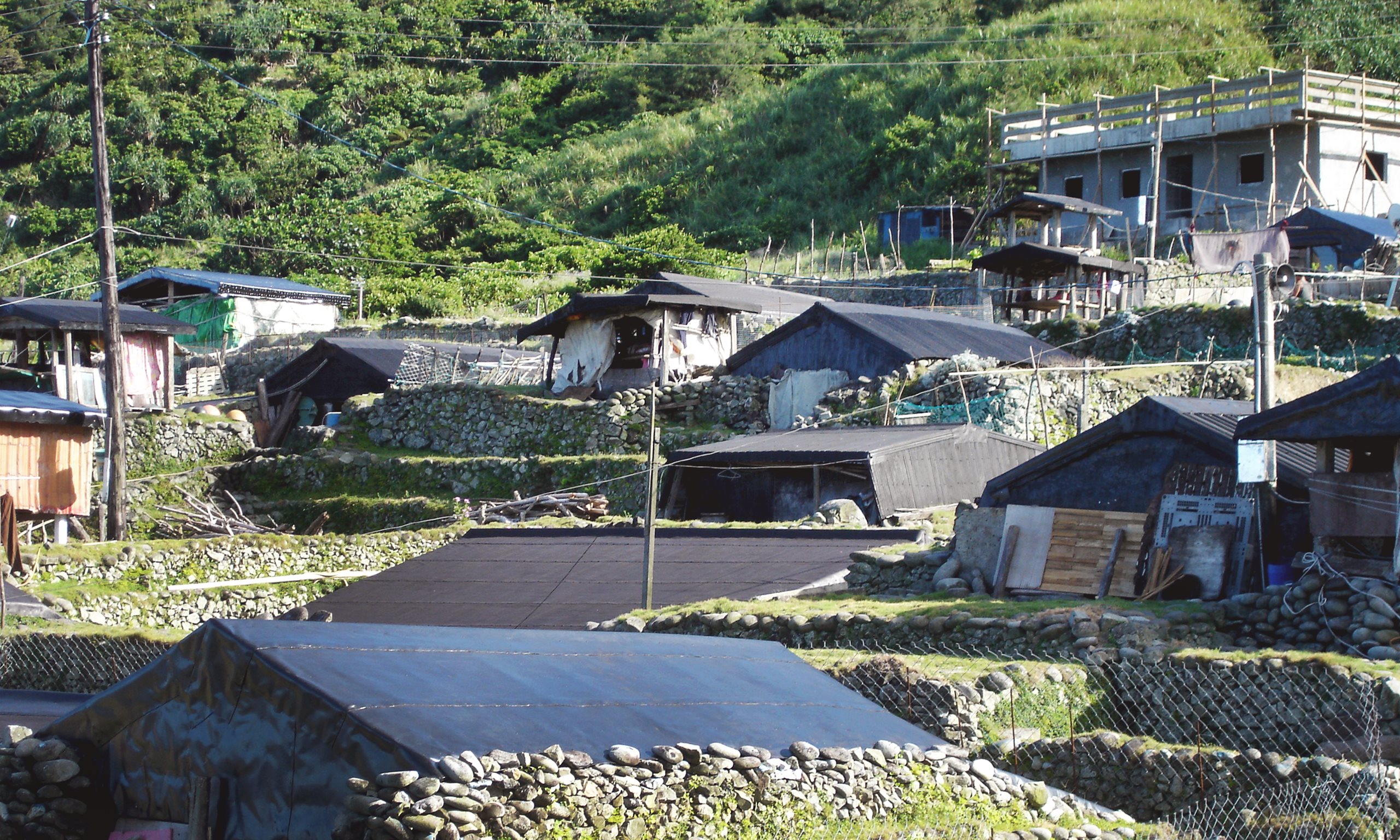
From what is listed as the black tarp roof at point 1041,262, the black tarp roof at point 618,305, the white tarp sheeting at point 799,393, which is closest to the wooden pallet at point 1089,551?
the white tarp sheeting at point 799,393

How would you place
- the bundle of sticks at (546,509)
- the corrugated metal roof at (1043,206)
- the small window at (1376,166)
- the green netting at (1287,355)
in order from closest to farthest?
the green netting at (1287,355) → the bundle of sticks at (546,509) → the corrugated metal roof at (1043,206) → the small window at (1376,166)

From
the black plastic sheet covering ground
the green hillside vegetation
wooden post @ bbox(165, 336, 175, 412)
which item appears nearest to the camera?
the black plastic sheet covering ground

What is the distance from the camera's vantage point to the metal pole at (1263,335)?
1639cm

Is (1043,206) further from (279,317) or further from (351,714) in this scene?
(351,714)

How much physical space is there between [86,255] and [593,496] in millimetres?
51328

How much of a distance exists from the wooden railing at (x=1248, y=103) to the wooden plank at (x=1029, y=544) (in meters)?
22.8

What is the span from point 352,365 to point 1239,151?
2756cm

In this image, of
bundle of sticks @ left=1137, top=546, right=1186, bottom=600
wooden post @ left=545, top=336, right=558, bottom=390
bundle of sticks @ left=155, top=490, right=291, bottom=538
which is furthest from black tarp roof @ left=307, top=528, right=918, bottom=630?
wooden post @ left=545, top=336, right=558, bottom=390

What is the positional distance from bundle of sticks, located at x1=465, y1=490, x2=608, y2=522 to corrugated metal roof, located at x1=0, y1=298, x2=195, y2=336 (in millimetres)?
11397

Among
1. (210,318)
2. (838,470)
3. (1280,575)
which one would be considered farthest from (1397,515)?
(210,318)

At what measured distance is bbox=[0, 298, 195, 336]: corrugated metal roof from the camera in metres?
35.2

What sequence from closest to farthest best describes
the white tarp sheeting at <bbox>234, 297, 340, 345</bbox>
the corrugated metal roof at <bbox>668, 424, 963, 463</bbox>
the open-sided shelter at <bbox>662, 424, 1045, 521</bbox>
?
the open-sided shelter at <bbox>662, 424, 1045, 521</bbox>
the corrugated metal roof at <bbox>668, 424, 963, 463</bbox>
the white tarp sheeting at <bbox>234, 297, 340, 345</bbox>

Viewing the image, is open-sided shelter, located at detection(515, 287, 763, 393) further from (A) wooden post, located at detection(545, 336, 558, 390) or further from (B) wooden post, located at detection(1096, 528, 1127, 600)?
(B) wooden post, located at detection(1096, 528, 1127, 600)

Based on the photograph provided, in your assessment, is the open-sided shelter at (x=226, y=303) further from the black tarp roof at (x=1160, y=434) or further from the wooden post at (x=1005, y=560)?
the wooden post at (x=1005, y=560)
